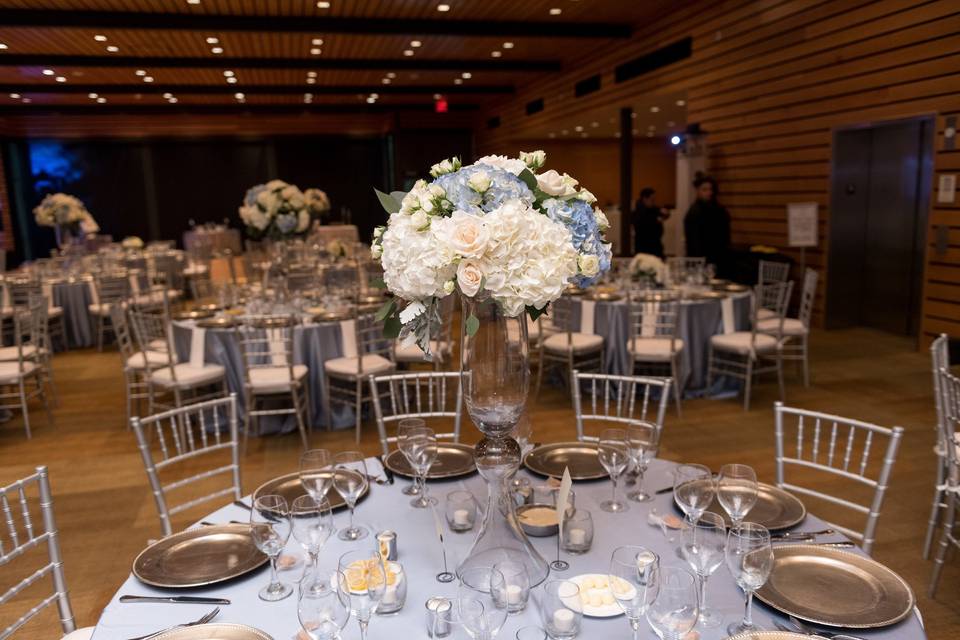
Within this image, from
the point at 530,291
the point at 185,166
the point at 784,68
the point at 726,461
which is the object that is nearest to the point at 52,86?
the point at 185,166

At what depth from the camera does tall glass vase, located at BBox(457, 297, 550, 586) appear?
180 cm

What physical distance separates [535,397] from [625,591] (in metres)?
4.87

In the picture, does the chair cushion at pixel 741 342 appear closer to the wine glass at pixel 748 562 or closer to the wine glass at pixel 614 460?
the wine glass at pixel 614 460

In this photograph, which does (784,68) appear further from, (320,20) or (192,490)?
(192,490)

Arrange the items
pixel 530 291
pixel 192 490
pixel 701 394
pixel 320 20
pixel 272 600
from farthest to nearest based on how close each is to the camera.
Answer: pixel 320 20 < pixel 701 394 < pixel 192 490 < pixel 272 600 < pixel 530 291

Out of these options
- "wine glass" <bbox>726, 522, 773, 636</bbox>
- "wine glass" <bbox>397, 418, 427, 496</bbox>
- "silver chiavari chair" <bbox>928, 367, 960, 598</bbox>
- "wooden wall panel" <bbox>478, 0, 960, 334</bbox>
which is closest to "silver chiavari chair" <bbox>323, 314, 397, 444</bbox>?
"wine glass" <bbox>397, 418, 427, 496</bbox>

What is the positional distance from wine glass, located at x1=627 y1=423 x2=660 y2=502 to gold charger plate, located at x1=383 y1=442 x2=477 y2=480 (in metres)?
0.54

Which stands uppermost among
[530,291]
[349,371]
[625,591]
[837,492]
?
[530,291]

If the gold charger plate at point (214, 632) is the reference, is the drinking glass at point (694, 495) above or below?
above

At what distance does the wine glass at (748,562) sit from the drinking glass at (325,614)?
2.77 ft

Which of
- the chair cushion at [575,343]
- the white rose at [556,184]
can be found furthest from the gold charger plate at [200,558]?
the chair cushion at [575,343]

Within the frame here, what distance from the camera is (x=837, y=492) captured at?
14.0 feet

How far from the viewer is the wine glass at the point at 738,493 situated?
6.49 feet

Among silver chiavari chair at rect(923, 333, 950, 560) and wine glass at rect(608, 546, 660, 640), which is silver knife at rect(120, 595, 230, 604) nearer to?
wine glass at rect(608, 546, 660, 640)
